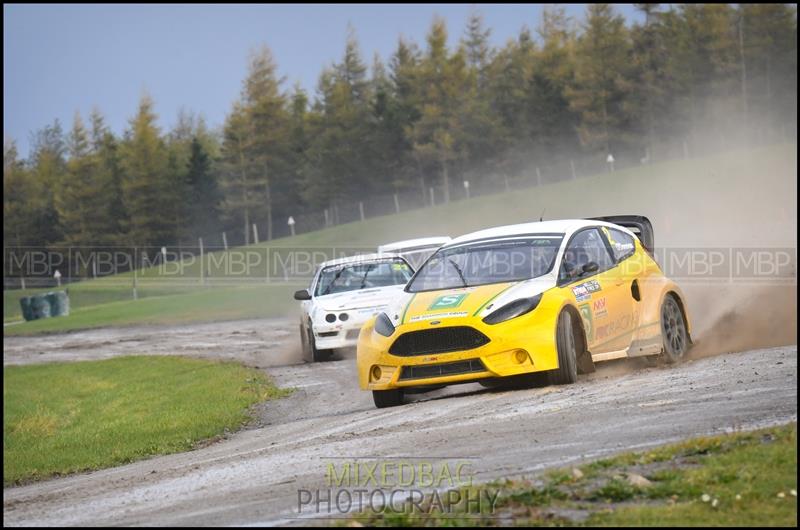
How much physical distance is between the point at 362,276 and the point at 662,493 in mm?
13674

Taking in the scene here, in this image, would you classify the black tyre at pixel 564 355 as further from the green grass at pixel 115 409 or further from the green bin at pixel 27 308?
the green bin at pixel 27 308

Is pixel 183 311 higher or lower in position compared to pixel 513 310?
lower

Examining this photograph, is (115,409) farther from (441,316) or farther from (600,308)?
(600,308)

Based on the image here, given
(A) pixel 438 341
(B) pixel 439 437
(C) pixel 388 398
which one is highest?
(A) pixel 438 341

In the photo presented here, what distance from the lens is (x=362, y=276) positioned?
19.3 metres

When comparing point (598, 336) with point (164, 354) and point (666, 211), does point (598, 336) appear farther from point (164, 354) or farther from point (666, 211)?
point (666, 211)

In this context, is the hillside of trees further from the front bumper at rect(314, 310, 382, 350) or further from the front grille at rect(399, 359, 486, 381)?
the front grille at rect(399, 359, 486, 381)

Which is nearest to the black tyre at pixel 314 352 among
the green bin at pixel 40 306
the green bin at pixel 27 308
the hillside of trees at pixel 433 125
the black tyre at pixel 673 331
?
the black tyre at pixel 673 331

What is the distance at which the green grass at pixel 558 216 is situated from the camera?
126ft

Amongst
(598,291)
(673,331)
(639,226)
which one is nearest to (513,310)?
(598,291)

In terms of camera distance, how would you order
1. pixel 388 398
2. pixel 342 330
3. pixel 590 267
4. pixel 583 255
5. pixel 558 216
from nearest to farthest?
pixel 388 398 → pixel 590 267 → pixel 583 255 → pixel 342 330 → pixel 558 216

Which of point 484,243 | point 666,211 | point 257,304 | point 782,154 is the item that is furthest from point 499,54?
point 484,243

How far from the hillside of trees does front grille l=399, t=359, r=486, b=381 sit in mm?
60011

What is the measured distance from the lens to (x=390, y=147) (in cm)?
9094
